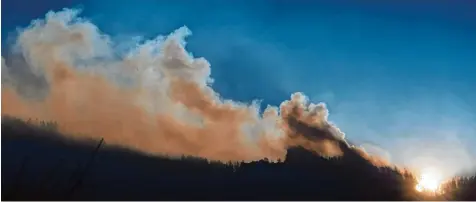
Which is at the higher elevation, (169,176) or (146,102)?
(146,102)

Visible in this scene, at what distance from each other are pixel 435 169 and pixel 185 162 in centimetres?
131

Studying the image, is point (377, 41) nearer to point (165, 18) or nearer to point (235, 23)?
point (235, 23)

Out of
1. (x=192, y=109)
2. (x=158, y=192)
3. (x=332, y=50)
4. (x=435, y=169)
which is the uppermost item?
(x=332, y=50)

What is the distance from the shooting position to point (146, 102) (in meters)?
3.23

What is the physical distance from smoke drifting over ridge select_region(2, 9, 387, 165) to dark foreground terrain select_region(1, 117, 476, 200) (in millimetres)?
61

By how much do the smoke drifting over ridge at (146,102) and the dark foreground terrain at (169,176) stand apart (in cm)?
6

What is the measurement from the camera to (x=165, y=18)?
10.8ft

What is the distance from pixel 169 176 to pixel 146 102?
1.32 feet

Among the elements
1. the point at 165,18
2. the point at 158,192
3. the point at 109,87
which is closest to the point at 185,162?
the point at 158,192

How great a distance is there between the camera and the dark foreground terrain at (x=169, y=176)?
3096 millimetres

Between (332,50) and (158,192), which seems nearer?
(158,192)

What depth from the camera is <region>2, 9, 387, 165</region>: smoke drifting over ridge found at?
10.5ft

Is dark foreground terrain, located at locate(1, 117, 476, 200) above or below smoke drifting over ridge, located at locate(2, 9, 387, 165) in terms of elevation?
below

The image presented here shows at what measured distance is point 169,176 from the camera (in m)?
3.19
